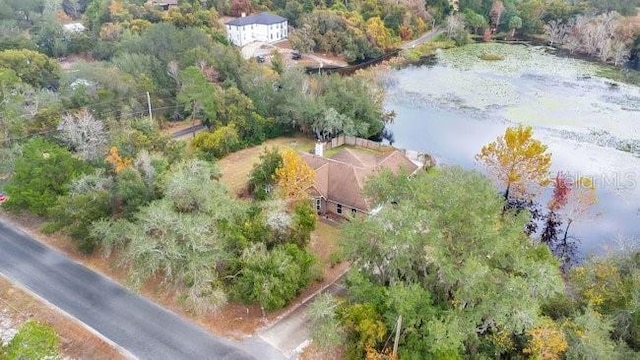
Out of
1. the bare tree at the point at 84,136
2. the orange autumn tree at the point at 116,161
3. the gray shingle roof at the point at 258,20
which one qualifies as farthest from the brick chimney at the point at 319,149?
the gray shingle roof at the point at 258,20

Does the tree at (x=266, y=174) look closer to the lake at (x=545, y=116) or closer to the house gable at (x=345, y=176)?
the house gable at (x=345, y=176)

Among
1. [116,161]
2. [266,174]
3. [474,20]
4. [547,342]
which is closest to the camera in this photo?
[547,342]

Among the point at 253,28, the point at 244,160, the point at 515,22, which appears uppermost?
the point at 515,22

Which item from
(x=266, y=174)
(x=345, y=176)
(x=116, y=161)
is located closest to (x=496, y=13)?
(x=345, y=176)

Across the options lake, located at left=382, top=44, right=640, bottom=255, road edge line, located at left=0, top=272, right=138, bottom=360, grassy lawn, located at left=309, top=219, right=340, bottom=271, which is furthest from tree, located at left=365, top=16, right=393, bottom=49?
road edge line, located at left=0, top=272, right=138, bottom=360

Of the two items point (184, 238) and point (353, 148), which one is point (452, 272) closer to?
point (184, 238)

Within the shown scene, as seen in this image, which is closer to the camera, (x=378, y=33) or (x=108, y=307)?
(x=108, y=307)

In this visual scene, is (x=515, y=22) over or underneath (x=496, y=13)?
underneath

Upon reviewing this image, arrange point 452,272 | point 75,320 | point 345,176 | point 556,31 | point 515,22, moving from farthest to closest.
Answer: point 515,22 → point 556,31 → point 345,176 → point 75,320 → point 452,272
